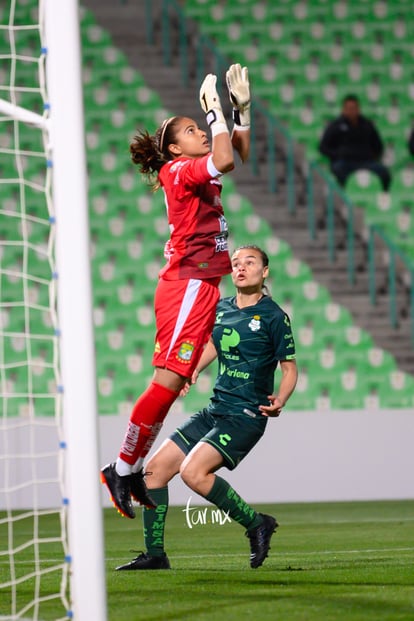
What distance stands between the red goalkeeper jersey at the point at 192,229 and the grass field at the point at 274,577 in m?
1.23

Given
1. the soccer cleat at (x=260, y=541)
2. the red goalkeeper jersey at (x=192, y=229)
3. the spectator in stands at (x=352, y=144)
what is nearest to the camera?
the red goalkeeper jersey at (x=192, y=229)

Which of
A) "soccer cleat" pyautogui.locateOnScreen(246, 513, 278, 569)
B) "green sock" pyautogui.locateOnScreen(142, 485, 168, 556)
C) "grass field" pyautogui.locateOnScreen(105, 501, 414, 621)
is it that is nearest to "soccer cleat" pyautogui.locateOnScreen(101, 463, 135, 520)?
"grass field" pyautogui.locateOnScreen(105, 501, 414, 621)

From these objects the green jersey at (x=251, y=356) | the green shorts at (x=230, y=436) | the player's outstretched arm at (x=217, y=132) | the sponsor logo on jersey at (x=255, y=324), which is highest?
the player's outstretched arm at (x=217, y=132)

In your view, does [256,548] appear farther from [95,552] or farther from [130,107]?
[130,107]

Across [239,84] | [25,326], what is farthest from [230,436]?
[25,326]

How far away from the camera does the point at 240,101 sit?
4395 mm

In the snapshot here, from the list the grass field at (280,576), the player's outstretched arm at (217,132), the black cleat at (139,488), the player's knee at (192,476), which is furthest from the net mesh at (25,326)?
the player's outstretched arm at (217,132)

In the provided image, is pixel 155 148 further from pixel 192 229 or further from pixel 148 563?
pixel 148 563

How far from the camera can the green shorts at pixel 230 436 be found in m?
5.18

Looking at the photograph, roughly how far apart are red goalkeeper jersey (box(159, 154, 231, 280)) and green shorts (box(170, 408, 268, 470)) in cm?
84

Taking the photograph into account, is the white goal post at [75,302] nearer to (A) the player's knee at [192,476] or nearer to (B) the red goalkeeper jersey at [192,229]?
(B) the red goalkeeper jersey at [192,229]

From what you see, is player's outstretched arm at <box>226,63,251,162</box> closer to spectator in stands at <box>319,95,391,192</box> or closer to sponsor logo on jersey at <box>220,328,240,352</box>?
sponsor logo on jersey at <box>220,328,240,352</box>

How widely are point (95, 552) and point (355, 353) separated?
826cm

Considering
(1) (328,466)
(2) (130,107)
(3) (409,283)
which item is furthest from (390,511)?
(2) (130,107)
